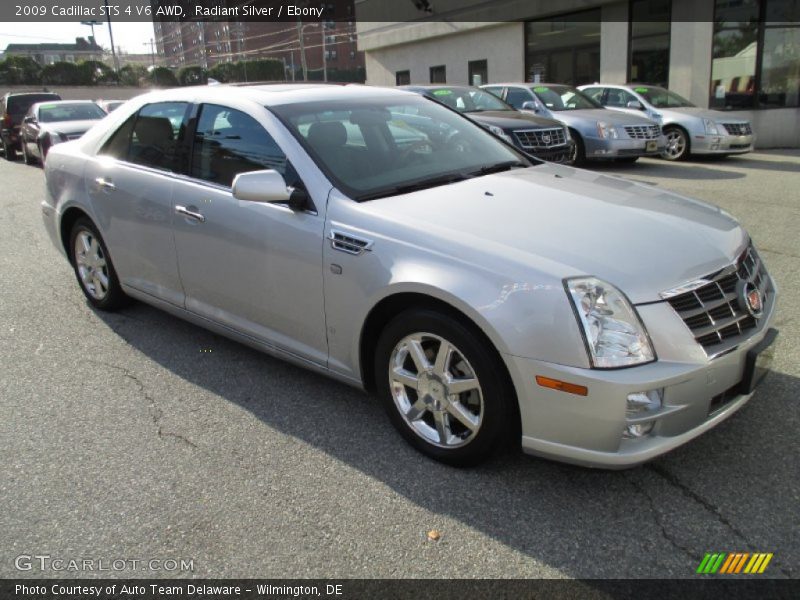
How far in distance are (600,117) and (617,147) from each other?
32.0 inches

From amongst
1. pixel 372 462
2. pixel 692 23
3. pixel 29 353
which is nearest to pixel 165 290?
pixel 29 353

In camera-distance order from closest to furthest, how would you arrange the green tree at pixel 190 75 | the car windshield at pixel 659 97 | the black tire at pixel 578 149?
the black tire at pixel 578 149, the car windshield at pixel 659 97, the green tree at pixel 190 75

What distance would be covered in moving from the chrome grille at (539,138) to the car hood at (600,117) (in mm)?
1490

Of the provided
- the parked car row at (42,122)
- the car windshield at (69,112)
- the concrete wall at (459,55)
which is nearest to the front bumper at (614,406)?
the parked car row at (42,122)

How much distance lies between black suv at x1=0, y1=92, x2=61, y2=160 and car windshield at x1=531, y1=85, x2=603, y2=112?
1387cm

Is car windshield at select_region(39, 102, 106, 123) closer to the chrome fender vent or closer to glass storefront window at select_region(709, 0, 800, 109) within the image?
the chrome fender vent

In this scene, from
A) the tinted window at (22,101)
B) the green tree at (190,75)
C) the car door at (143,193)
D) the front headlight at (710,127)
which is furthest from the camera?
the green tree at (190,75)

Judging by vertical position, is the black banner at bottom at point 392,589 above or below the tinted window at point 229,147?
below

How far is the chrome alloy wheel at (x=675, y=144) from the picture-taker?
13.4m

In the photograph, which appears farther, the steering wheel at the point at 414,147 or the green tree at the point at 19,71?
the green tree at the point at 19,71

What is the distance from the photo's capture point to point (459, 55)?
24.3 meters

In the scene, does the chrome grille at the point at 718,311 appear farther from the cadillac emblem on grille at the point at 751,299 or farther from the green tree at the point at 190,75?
the green tree at the point at 190,75

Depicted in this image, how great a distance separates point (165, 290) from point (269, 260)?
3.94ft

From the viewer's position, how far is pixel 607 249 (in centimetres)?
282
